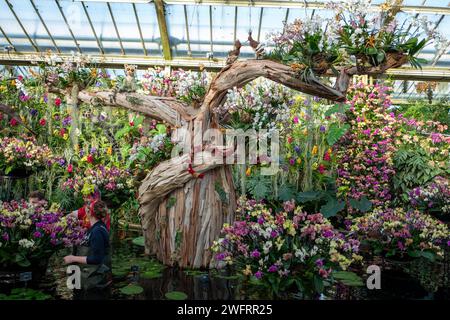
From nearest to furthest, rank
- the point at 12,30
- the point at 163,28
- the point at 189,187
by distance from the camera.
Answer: the point at 189,187 → the point at 163,28 → the point at 12,30

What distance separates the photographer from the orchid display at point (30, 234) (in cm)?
315

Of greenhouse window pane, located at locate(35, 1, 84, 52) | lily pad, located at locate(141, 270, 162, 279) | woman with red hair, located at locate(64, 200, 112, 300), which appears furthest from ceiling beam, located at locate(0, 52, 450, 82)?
woman with red hair, located at locate(64, 200, 112, 300)

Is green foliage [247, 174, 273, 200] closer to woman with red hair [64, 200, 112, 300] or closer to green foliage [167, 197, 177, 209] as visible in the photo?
green foliage [167, 197, 177, 209]

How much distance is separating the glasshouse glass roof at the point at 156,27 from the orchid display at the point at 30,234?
7242 mm

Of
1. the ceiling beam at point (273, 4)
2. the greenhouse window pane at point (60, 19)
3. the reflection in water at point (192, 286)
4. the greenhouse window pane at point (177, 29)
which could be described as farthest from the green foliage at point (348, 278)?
the greenhouse window pane at point (60, 19)

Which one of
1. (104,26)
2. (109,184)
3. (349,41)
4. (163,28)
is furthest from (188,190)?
(104,26)

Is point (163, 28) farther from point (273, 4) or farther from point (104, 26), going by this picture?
point (273, 4)

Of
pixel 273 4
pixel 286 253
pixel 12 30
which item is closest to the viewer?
pixel 286 253

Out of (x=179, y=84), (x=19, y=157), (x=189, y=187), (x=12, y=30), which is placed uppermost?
(x=12, y=30)

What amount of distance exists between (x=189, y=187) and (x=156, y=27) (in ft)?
26.6

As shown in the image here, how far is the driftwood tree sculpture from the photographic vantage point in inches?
147

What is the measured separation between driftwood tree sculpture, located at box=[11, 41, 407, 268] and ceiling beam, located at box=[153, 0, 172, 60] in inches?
255

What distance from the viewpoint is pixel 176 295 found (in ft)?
9.87
